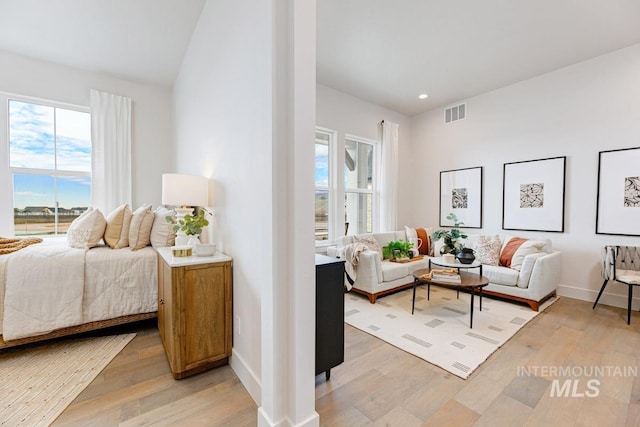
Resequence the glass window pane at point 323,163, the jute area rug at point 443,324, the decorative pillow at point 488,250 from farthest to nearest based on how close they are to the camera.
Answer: the glass window pane at point 323,163 < the decorative pillow at point 488,250 < the jute area rug at point 443,324

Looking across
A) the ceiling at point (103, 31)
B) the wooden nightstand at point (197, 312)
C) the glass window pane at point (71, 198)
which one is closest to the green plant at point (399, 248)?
the wooden nightstand at point (197, 312)

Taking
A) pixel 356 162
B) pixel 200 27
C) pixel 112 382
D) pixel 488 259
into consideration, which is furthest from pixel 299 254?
pixel 356 162

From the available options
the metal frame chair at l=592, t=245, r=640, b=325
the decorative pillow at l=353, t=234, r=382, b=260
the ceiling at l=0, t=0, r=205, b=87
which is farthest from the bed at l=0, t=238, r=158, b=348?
the metal frame chair at l=592, t=245, r=640, b=325

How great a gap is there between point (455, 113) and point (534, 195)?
Answer: 194 cm

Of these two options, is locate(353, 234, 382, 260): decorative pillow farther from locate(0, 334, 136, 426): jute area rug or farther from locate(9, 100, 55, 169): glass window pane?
locate(9, 100, 55, 169): glass window pane

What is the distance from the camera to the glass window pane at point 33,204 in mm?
3305

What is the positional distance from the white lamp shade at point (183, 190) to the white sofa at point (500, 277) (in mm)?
2013

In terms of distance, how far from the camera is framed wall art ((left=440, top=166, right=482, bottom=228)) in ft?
14.9

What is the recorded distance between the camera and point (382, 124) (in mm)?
4973

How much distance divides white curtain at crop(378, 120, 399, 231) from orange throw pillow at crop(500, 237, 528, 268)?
1825 mm

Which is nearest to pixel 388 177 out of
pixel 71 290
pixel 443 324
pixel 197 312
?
pixel 443 324

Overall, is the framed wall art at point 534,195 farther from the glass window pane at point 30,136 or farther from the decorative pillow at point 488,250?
the glass window pane at point 30,136

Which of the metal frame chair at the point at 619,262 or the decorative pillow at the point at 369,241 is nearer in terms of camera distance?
the metal frame chair at the point at 619,262

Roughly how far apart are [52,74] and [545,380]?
19.6 feet
